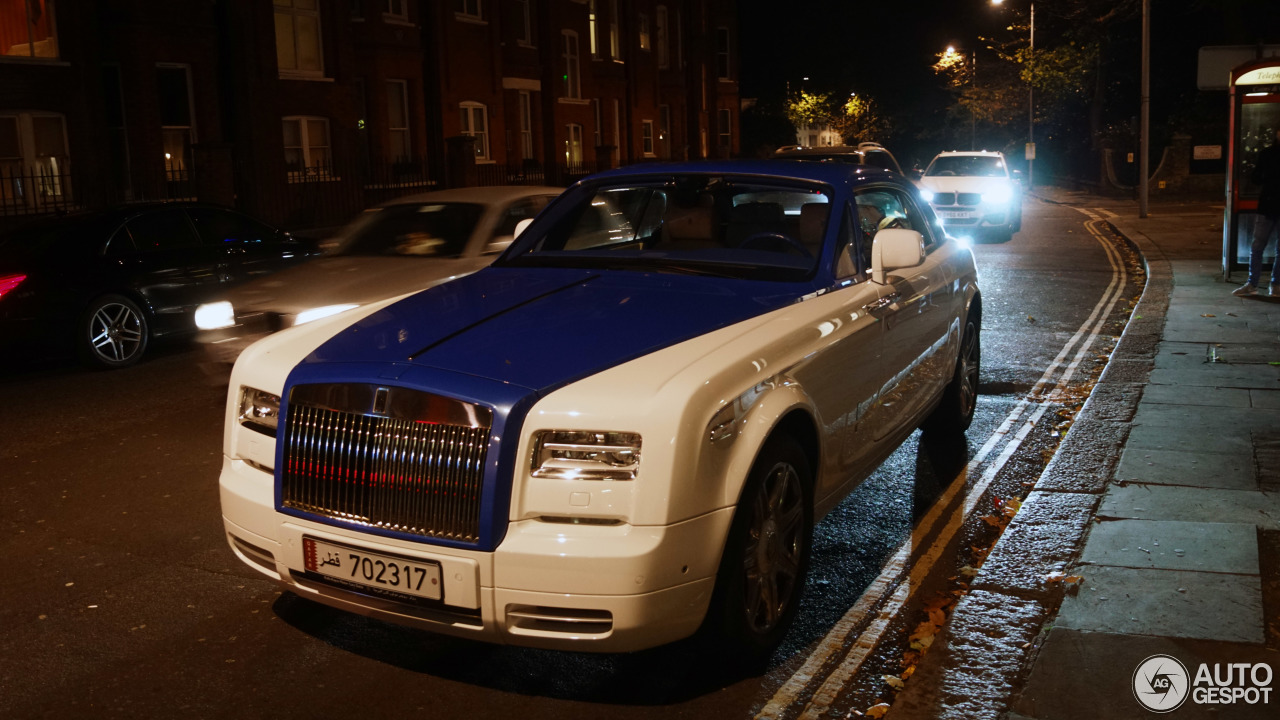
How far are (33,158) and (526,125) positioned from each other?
17.7 meters

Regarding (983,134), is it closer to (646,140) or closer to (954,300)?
(646,140)

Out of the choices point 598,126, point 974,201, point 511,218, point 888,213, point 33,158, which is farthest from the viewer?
point 598,126

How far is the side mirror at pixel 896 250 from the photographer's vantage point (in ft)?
17.2

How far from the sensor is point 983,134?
244 ft

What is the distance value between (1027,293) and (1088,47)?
3754cm

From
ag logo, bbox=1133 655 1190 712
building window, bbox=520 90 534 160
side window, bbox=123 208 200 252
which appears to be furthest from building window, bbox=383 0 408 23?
ag logo, bbox=1133 655 1190 712

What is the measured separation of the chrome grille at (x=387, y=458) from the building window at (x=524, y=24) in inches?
1327

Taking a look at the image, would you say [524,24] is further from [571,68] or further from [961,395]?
[961,395]

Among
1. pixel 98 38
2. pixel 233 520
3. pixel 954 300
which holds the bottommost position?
pixel 233 520

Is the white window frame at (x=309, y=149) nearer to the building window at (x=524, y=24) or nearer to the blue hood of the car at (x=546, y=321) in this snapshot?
the building window at (x=524, y=24)

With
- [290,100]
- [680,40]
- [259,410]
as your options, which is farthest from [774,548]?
[680,40]

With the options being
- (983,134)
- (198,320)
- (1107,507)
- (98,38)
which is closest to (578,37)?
(98,38)

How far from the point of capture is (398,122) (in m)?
30.5

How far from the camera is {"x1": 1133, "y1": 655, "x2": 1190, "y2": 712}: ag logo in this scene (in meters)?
3.79
